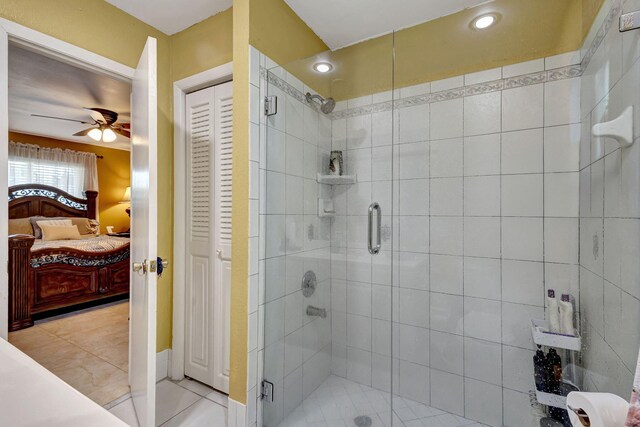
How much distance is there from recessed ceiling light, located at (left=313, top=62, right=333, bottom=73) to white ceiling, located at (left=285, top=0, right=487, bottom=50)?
0.31 meters

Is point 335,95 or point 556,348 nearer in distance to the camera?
point 556,348

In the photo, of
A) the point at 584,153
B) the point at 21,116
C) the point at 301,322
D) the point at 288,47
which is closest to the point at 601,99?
the point at 584,153

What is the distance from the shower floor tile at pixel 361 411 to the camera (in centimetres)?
163

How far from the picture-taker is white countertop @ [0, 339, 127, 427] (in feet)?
1.52

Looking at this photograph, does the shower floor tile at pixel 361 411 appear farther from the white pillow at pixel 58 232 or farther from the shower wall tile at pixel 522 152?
the white pillow at pixel 58 232

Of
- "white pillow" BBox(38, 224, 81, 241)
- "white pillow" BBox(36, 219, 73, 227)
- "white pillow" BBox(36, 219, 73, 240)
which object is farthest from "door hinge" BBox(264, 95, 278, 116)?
"white pillow" BBox(36, 219, 73, 227)

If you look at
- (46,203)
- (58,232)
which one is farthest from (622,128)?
(46,203)

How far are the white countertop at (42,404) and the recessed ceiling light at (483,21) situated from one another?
2106mm

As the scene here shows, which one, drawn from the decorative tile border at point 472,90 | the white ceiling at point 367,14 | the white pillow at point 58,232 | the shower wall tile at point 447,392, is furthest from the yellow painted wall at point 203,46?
the white pillow at point 58,232

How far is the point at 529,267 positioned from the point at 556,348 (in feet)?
1.31

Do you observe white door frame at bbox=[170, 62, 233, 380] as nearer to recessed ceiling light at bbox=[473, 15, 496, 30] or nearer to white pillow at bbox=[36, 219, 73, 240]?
recessed ceiling light at bbox=[473, 15, 496, 30]

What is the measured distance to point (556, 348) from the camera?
1405 millimetres

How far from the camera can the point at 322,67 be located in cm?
185

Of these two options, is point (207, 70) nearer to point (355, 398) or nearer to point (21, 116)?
point (355, 398)
